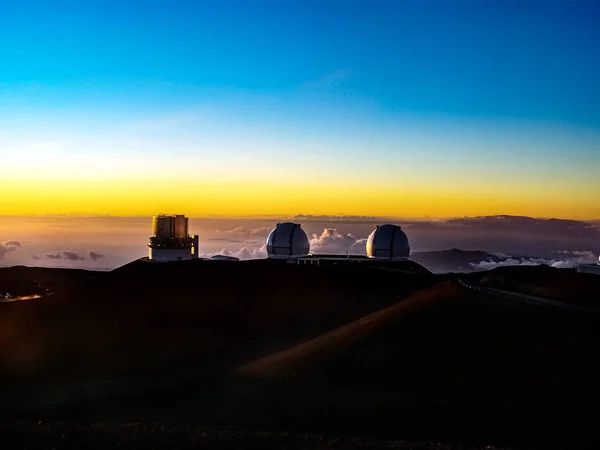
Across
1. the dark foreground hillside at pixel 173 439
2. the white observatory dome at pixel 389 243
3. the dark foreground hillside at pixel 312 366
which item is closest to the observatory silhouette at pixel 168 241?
the white observatory dome at pixel 389 243

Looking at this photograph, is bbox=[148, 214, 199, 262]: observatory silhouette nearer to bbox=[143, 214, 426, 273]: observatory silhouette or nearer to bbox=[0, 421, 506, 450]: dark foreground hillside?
bbox=[143, 214, 426, 273]: observatory silhouette

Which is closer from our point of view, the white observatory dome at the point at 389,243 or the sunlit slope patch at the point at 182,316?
the sunlit slope patch at the point at 182,316

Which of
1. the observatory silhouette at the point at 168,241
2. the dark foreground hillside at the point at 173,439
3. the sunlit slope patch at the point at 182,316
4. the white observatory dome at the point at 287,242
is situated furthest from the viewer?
the observatory silhouette at the point at 168,241

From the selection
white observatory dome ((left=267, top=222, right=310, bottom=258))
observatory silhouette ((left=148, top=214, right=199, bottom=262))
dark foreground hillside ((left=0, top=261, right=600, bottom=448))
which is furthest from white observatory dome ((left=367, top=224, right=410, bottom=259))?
observatory silhouette ((left=148, top=214, right=199, bottom=262))

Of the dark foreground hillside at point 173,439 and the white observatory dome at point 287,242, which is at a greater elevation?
the white observatory dome at point 287,242

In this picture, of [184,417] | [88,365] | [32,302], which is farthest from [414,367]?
[32,302]

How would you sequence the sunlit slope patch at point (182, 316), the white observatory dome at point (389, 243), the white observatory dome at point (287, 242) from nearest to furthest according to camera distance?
the sunlit slope patch at point (182, 316) → the white observatory dome at point (389, 243) → the white observatory dome at point (287, 242)

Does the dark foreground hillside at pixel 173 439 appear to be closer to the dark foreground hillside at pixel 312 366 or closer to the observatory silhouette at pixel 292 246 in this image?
the dark foreground hillside at pixel 312 366
